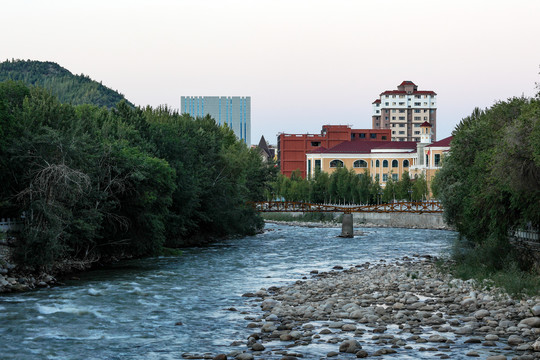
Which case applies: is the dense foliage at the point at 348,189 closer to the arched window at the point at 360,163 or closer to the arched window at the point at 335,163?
the arched window at the point at 360,163

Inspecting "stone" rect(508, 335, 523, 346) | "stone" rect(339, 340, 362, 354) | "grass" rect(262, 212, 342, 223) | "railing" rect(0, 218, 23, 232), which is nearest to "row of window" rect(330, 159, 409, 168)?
"grass" rect(262, 212, 342, 223)

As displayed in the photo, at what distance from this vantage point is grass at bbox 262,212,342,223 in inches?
3562

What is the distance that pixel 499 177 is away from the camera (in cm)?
2697

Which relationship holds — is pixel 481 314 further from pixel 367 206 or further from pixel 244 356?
pixel 367 206

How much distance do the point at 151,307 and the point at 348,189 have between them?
9512 cm

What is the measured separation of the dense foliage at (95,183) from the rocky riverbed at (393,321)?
34.2ft

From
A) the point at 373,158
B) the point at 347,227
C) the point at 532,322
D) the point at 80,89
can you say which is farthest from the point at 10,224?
the point at 80,89

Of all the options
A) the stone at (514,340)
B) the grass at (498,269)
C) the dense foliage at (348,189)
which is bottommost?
the stone at (514,340)

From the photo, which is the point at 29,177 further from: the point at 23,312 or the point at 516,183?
the point at 516,183

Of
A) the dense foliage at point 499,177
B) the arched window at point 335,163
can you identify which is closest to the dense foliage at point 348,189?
the arched window at point 335,163

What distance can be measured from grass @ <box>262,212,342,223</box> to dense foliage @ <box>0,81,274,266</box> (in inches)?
1335

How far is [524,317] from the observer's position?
20062 millimetres

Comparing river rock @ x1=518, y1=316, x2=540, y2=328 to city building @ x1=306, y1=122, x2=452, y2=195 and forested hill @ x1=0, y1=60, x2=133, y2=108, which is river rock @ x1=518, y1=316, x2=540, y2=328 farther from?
forested hill @ x1=0, y1=60, x2=133, y2=108

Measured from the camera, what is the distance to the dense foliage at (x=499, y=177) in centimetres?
2561
